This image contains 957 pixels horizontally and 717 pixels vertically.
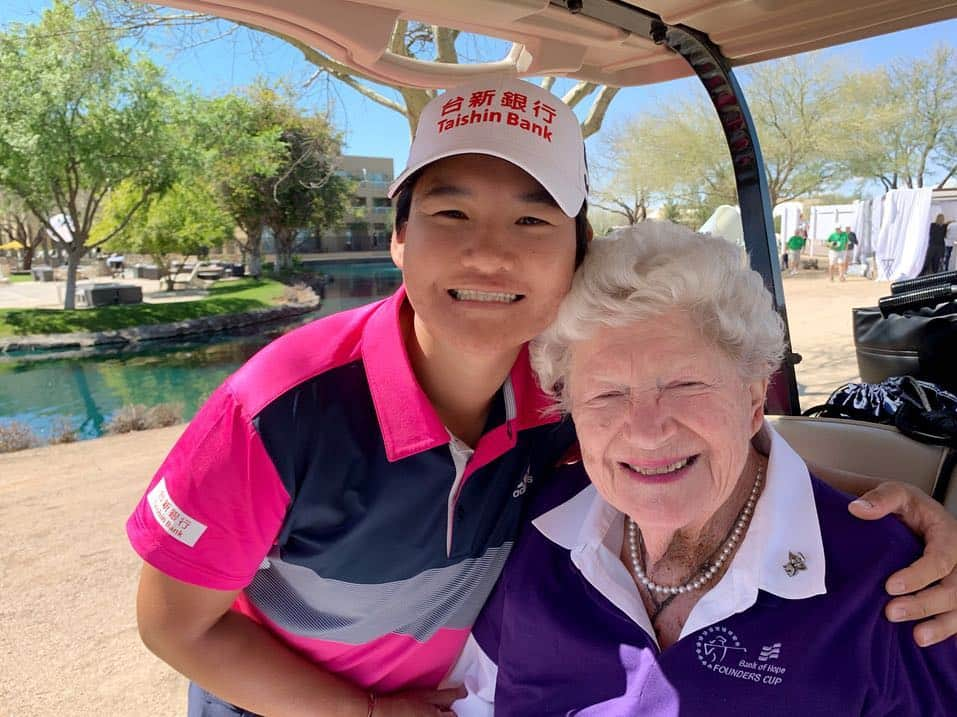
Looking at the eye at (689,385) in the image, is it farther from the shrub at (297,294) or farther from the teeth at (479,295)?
the shrub at (297,294)

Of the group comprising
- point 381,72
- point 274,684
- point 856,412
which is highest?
point 381,72

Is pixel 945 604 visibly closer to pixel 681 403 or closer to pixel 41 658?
pixel 681 403

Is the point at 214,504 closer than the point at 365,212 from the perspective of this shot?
Yes

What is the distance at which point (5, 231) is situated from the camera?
4334 cm

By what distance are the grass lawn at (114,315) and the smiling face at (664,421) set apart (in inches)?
857

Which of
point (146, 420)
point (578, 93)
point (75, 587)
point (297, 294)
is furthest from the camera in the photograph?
point (297, 294)

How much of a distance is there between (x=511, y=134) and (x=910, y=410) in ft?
4.04

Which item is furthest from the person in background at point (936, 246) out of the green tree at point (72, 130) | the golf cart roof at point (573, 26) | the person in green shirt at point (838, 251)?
the green tree at point (72, 130)

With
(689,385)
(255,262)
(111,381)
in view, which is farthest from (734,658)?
(255,262)

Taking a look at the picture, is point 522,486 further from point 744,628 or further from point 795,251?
point 795,251

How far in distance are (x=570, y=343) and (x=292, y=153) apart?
26196 millimetres

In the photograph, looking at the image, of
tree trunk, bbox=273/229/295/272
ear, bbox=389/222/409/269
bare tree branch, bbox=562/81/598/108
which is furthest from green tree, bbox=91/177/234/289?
ear, bbox=389/222/409/269

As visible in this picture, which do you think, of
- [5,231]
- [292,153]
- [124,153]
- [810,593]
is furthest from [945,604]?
[5,231]

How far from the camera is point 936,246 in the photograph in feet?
44.4
